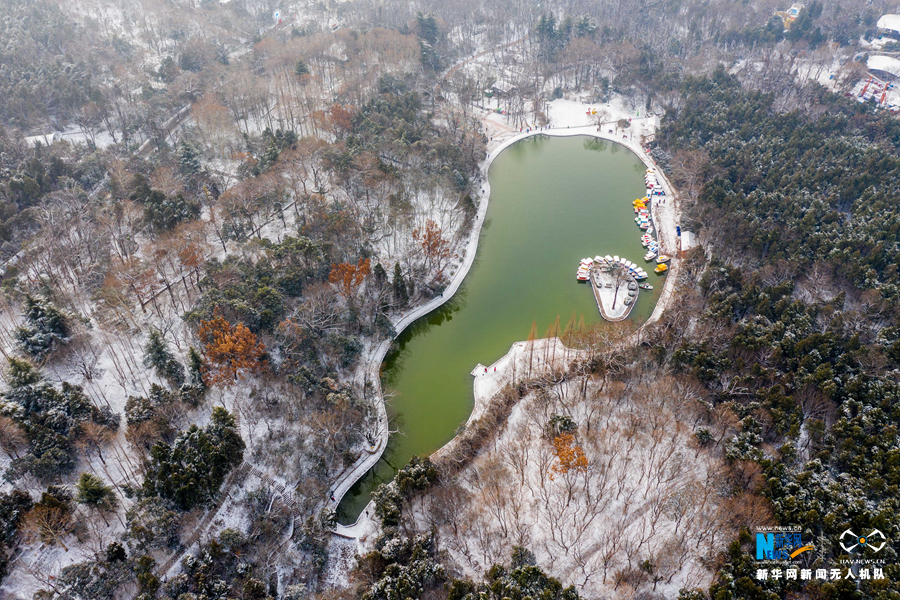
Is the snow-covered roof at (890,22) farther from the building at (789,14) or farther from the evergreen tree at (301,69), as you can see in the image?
the evergreen tree at (301,69)

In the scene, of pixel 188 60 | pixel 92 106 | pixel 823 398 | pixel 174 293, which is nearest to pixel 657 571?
pixel 823 398

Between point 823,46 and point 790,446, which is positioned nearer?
point 790,446

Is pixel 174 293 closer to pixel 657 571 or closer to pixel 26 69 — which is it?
pixel 657 571


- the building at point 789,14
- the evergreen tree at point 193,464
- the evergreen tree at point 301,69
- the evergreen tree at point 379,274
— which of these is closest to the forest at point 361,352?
the evergreen tree at point 193,464

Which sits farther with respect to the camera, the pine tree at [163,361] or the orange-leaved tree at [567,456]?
the pine tree at [163,361]

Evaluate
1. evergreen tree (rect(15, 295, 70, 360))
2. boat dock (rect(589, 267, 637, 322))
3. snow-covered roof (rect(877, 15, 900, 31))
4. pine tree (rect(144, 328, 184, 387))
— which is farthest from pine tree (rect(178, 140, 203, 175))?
snow-covered roof (rect(877, 15, 900, 31))

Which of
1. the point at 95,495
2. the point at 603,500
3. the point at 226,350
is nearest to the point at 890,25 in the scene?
the point at 603,500
